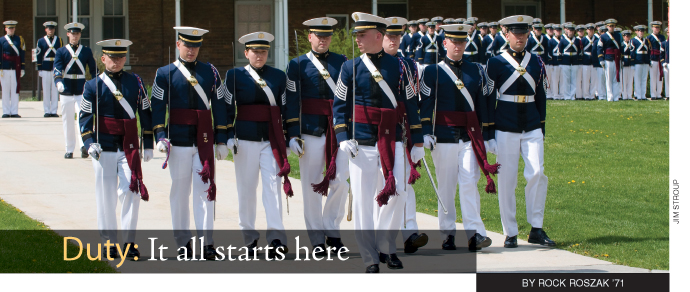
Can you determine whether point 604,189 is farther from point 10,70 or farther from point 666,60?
point 10,70

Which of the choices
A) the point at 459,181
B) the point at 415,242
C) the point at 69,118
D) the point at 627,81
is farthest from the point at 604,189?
the point at 627,81

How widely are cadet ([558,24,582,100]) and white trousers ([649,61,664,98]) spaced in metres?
1.74

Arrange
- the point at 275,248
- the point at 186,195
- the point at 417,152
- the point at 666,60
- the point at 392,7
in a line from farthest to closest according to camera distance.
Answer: the point at 392,7 < the point at 666,60 < the point at 186,195 < the point at 275,248 < the point at 417,152

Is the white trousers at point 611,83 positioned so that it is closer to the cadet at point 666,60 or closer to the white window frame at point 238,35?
the cadet at point 666,60

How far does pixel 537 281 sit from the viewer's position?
20.5ft

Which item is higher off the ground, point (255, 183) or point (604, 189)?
point (255, 183)

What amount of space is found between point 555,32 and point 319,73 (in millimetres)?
15706

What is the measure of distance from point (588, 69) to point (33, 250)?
55.1 feet

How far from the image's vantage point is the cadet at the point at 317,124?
25.0ft

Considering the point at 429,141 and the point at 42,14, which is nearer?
the point at 429,141

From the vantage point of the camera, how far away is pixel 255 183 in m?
7.58

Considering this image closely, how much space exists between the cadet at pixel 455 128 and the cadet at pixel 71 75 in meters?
6.81

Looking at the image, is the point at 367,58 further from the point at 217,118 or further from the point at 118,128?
the point at 118,128

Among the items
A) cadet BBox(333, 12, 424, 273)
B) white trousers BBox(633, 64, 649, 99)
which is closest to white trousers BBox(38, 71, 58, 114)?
cadet BBox(333, 12, 424, 273)
